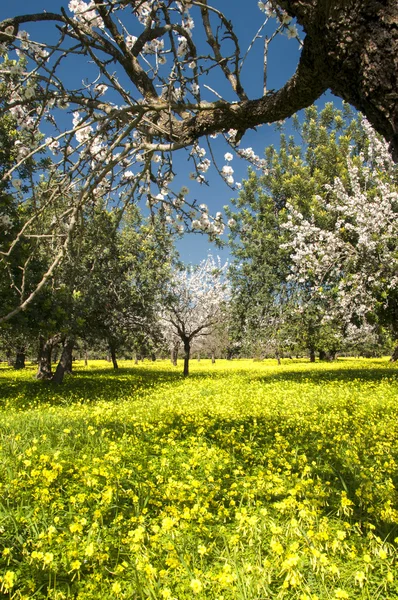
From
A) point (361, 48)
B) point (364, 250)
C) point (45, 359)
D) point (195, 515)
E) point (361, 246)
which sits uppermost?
point (361, 246)

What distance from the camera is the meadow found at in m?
2.73

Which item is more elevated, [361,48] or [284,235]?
[284,235]

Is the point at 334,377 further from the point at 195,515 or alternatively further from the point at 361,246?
the point at 195,515

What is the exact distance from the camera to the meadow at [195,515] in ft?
8.96

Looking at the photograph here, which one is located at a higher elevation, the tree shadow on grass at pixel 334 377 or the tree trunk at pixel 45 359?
the tree trunk at pixel 45 359

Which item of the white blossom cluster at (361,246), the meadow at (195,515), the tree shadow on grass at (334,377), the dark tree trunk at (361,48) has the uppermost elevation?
the white blossom cluster at (361,246)

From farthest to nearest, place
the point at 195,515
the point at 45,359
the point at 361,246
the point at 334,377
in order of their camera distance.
A: the point at 45,359
the point at 334,377
the point at 361,246
the point at 195,515

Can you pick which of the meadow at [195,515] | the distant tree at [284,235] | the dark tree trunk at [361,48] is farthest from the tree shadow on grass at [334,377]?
the dark tree trunk at [361,48]

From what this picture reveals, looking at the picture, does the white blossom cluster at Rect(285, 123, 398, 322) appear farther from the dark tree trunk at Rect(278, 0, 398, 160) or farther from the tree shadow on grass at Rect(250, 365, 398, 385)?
the dark tree trunk at Rect(278, 0, 398, 160)

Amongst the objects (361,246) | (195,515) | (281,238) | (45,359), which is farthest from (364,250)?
(45,359)

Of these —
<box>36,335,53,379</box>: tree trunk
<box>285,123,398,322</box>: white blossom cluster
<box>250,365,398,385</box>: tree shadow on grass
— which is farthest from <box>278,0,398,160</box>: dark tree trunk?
<box>36,335,53,379</box>: tree trunk

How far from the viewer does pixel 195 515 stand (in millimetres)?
3551

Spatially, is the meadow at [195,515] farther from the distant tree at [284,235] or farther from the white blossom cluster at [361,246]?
the distant tree at [284,235]

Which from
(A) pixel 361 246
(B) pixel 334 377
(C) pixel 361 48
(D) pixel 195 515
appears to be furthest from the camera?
(B) pixel 334 377
